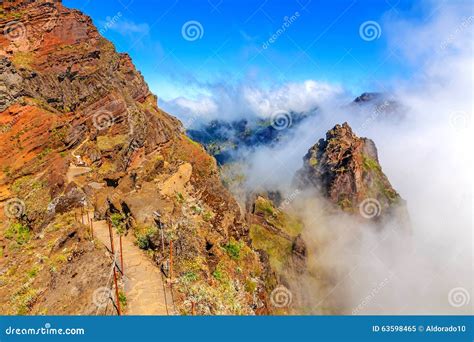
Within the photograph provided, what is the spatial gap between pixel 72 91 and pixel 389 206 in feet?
563

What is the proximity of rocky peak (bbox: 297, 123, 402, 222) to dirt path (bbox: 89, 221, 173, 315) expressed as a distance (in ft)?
515

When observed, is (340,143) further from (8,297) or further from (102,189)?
(8,297)

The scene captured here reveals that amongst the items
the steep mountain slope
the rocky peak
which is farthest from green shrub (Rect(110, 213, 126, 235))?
the rocky peak

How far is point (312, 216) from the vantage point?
177375 mm

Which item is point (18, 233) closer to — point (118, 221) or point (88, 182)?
point (88, 182)

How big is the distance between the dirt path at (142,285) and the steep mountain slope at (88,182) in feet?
2.47

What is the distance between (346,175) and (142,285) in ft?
531

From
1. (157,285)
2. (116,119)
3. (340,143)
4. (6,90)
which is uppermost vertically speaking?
(340,143)

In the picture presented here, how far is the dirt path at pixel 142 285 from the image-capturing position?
75.0ft

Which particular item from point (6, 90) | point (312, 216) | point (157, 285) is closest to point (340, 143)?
point (312, 216)

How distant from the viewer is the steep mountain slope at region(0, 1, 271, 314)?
26609 mm

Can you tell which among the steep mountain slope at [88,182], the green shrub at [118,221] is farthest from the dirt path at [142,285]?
the green shrub at [118,221]

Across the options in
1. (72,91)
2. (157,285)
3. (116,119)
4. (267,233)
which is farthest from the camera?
(267,233)

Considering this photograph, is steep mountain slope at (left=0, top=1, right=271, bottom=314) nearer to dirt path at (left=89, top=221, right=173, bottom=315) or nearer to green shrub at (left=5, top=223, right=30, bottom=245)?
green shrub at (left=5, top=223, right=30, bottom=245)
